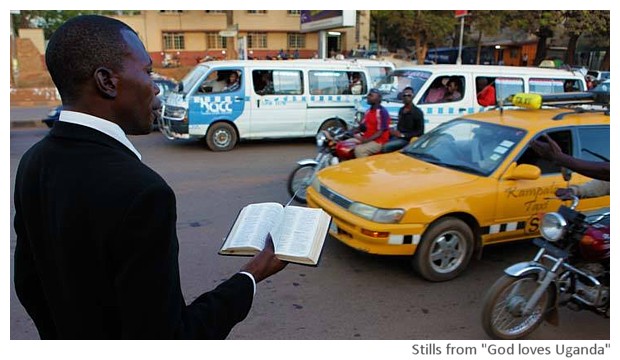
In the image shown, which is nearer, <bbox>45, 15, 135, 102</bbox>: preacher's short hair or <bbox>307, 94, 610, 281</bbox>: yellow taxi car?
<bbox>45, 15, 135, 102</bbox>: preacher's short hair

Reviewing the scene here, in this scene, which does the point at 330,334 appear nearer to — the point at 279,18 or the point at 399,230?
the point at 399,230

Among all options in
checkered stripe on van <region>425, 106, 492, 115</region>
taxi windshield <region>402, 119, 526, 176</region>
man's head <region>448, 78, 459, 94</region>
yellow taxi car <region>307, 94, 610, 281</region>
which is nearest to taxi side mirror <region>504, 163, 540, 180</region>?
yellow taxi car <region>307, 94, 610, 281</region>

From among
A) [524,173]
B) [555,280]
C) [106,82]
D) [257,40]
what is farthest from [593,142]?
[257,40]

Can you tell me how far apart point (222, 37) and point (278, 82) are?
2863 centimetres

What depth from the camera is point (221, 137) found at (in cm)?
987

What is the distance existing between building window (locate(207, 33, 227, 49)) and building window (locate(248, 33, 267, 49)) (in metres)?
2.12

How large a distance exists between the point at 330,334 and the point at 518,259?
236 centimetres

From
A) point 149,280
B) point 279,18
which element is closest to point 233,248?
point 149,280

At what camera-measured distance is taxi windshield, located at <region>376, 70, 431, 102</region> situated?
887cm

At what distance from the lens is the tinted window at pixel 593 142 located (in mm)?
4551

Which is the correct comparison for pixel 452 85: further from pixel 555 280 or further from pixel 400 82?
pixel 555 280

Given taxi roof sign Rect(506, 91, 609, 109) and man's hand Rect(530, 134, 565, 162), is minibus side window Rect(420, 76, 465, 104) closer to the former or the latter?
taxi roof sign Rect(506, 91, 609, 109)

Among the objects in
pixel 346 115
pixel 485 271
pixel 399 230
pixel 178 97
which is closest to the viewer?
pixel 399 230
